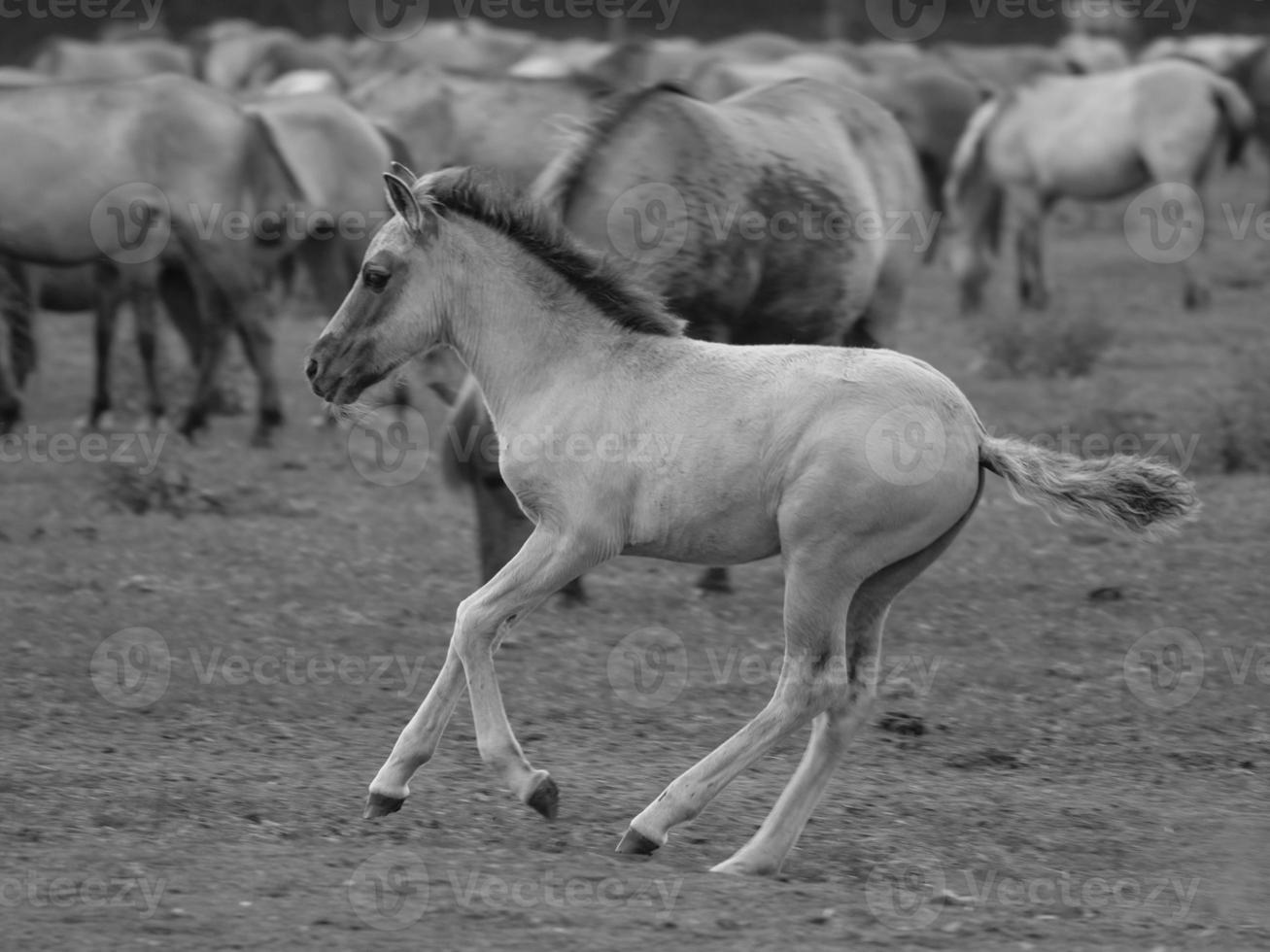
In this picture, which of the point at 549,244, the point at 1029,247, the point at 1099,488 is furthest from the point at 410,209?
the point at 1029,247

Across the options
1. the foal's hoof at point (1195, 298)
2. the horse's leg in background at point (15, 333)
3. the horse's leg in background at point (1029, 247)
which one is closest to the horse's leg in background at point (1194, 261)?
the foal's hoof at point (1195, 298)

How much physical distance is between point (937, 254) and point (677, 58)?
4.90 meters

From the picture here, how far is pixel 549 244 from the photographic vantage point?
5.78 meters

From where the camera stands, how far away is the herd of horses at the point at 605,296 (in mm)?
5254

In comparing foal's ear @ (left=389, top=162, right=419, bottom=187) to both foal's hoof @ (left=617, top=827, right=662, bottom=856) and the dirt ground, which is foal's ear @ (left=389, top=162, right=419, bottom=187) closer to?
the dirt ground

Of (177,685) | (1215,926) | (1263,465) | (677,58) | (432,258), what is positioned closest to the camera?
(1215,926)

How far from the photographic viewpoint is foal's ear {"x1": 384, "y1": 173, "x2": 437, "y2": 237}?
18.2ft

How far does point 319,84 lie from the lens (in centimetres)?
2159

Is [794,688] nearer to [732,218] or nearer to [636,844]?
[636,844]

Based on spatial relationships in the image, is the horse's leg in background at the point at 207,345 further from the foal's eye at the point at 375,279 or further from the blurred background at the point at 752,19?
the blurred background at the point at 752,19

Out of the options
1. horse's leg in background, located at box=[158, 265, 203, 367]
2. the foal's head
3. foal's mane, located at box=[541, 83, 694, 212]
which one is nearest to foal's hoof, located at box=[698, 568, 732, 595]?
foal's mane, located at box=[541, 83, 694, 212]

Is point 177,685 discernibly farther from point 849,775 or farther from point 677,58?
point 677,58

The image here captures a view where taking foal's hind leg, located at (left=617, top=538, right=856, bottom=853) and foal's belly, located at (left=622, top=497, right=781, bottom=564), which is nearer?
foal's hind leg, located at (left=617, top=538, right=856, bottom=853)

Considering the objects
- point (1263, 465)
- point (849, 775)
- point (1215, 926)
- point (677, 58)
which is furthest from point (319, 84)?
point (1215, 926)
